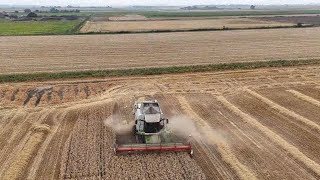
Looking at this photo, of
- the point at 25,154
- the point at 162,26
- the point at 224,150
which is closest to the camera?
the point at 25,154

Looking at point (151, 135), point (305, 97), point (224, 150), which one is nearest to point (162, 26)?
point (305, 97)

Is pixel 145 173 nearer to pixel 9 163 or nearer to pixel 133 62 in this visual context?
pixel 9 163

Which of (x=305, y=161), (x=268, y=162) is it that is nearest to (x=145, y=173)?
(x=268, y=162)

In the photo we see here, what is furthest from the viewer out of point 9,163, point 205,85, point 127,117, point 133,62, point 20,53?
point 20,53

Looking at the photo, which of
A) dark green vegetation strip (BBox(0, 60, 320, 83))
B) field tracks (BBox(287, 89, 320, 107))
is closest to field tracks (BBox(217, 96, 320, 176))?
field tracks (BBox(287, 89, 320, 107))

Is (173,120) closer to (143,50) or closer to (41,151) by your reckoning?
(41,151)

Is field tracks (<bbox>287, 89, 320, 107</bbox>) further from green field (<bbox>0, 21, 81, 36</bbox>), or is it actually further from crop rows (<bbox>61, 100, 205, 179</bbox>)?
green field (<bbox>0, 21, 81, 36</bbox>)
